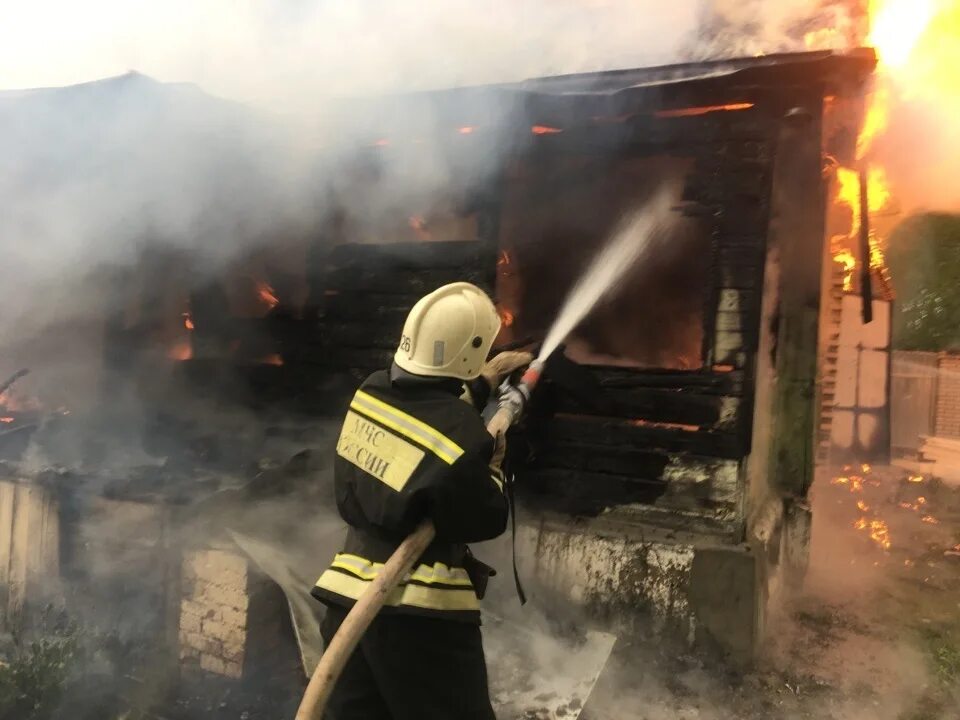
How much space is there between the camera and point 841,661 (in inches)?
172

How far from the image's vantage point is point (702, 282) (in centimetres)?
447

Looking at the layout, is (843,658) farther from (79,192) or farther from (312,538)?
(79,192)

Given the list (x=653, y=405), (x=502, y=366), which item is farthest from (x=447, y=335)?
(x=653, y=405)

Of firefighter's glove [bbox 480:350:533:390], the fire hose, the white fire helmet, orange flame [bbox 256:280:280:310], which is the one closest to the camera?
the fire hose

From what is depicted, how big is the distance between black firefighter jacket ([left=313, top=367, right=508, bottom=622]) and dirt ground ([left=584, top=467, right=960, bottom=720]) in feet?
6.10

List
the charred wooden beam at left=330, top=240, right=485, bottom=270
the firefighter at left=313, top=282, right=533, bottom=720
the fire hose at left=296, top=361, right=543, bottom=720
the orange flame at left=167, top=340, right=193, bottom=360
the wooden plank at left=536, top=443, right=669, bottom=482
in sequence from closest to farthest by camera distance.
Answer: the fire hose at left=296, top=361, right=543, bottom=720 → the firefighter at left=313, top=282, right=533, bottom=720 → the wooden plank at left=536, top=443, right=669, bottom=482 → the charred wooden beam at left=330, top=240, right=485, bottom=270 → the orange flame at left=167, top=340, right=193, bottom=360

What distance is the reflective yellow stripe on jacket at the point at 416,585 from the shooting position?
8.34 ft

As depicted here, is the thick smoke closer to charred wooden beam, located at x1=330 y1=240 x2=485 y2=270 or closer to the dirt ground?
charred wooden beam, located at x1=330 y1=240 x2=485 y2=270

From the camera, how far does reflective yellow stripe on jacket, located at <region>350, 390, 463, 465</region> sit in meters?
2.39

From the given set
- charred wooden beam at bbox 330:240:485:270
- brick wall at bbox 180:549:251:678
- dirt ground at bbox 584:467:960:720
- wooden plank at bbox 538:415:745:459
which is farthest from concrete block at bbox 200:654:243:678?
charred wooden beam at bbox 330:240:485:270

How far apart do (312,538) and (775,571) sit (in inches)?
142

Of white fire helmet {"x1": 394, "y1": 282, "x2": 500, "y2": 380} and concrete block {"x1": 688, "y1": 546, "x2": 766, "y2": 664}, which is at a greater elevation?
white fire helmet {"x1": 394, "y1": 282, "x2": 500, "y2": 380}

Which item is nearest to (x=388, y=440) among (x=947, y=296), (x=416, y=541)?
(x=416, y=541)

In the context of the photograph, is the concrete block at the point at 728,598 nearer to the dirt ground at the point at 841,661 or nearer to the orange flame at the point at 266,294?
the dirt ground at the point at 841,661
